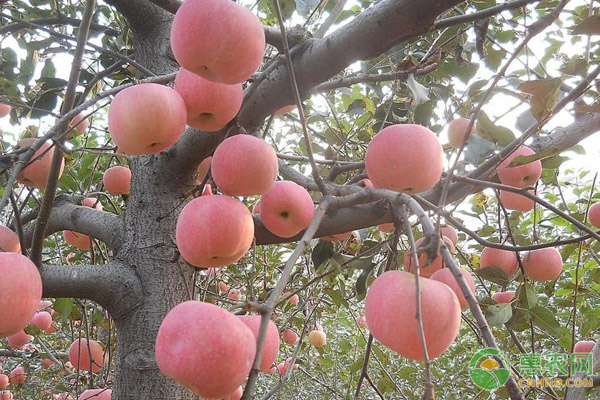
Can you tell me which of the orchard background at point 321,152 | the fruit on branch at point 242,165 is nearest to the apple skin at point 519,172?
the orchard background at point 321,152

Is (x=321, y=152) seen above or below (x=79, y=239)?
above

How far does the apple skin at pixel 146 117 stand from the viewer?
895 mm

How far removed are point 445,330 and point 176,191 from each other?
935mm

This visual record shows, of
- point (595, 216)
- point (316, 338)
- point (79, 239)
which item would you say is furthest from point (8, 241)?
point (316, 338)

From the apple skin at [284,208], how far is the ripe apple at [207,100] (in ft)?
0.67

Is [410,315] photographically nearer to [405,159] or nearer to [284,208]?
[405,159]

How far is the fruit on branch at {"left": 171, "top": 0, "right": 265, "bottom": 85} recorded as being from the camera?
2.70 feet

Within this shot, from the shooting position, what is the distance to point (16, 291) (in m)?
0.87

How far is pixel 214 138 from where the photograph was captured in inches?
46.3

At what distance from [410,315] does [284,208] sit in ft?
1.52

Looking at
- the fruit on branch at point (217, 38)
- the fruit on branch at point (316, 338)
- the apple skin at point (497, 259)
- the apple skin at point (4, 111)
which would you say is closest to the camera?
the fruit on branch at point (217, 38)

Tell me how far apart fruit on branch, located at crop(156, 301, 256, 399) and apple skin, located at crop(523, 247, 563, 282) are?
119cm

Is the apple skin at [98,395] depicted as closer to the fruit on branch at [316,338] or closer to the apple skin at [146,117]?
the apple skin at [146,117]

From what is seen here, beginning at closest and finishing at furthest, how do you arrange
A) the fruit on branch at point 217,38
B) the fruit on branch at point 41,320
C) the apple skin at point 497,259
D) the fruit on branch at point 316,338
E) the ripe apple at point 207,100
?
the fruit on branch at point 217,38, the ripe apple at point 207,100, the apple skin at point 497,259, the fruit on branch at point 41,320, the fruit on branch at point 316,338
